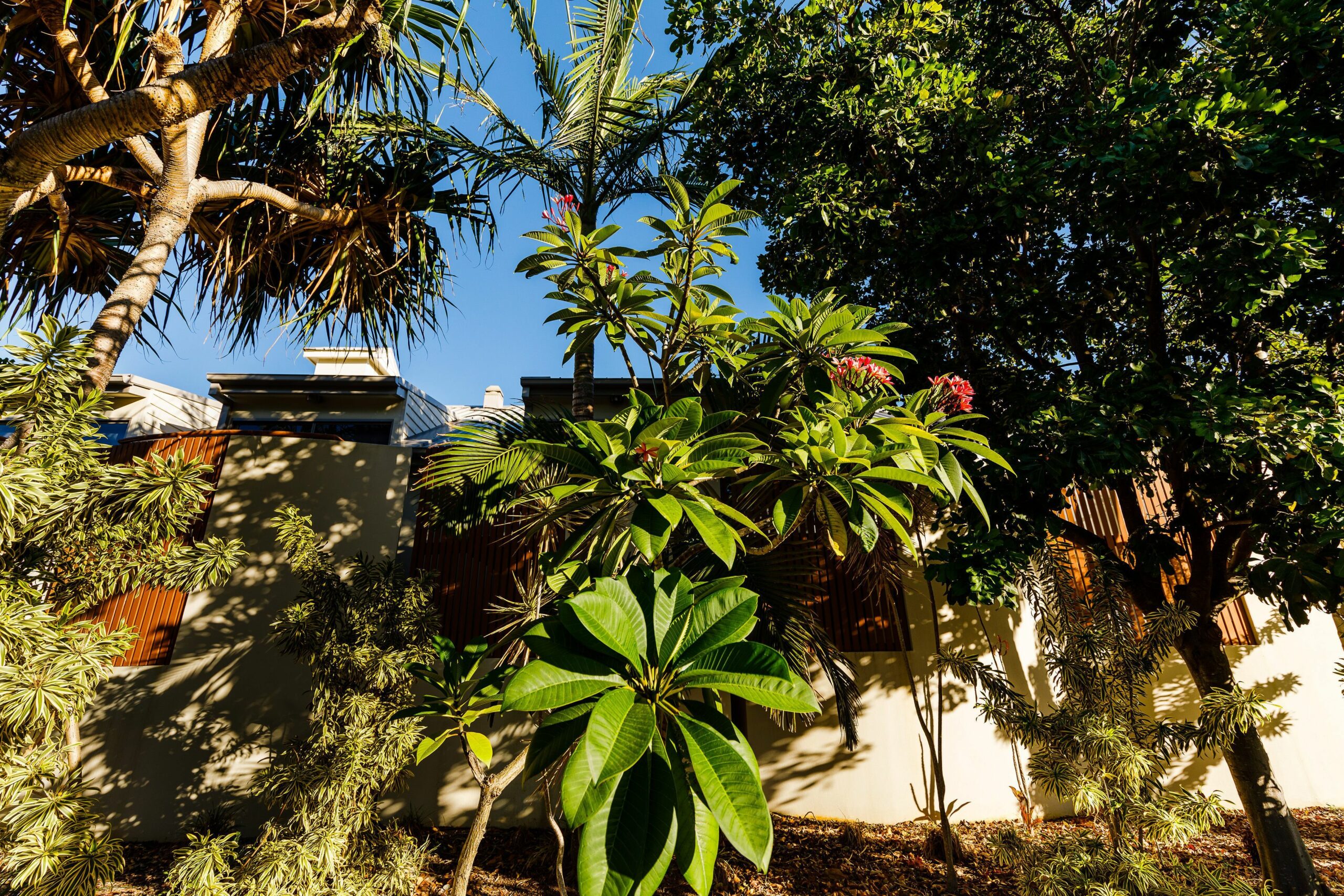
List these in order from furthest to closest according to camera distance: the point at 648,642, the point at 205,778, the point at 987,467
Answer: the point at 205,778, the point at 987,467, the point at 648,642

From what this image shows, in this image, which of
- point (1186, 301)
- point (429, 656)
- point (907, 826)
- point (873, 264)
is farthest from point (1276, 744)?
point (429, 656)

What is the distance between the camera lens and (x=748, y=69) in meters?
5.24

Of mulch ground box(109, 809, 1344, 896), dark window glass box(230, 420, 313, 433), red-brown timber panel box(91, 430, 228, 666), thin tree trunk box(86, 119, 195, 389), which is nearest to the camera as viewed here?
thin tree trunk box(86, 119, 195, 389)

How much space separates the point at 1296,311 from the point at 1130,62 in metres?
2.31

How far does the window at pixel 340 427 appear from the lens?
10406 millimetres

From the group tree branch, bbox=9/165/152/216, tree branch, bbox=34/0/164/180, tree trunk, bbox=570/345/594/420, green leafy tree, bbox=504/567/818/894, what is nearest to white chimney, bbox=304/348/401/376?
tree branch, bbox=9/165/152/216

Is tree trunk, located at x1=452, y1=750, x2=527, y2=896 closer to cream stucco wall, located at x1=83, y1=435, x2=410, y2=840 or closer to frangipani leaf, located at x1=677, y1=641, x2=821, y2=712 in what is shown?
frangipani leaf, located at x1=677, y1=641, x2=821, y2=712

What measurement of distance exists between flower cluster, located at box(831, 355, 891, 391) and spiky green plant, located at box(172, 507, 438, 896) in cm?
304

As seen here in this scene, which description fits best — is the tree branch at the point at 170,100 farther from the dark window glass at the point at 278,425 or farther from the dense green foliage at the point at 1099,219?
the dark window glass at the point at 278,425

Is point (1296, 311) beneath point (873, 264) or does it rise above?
beneath

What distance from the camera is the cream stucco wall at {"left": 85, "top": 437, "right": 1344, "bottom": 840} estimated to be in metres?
5.02

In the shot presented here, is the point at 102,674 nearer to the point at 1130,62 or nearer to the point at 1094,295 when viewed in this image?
the point at 1094,295

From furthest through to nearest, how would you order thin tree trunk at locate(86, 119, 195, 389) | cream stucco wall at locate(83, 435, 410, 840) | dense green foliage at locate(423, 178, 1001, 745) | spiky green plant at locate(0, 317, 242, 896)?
1. cream stucco wall at locate(83, 435, 410, 840)
2. thin tree trunk at locate(86, 119, 195, 389)
3. spiky green plant at locate(0, 317, 242, 896)
4. dense green foliage at locate(423, 178, 1001, 745)

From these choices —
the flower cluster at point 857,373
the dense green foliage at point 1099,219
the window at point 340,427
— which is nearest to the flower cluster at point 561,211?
the flower cluster at point 857,373
